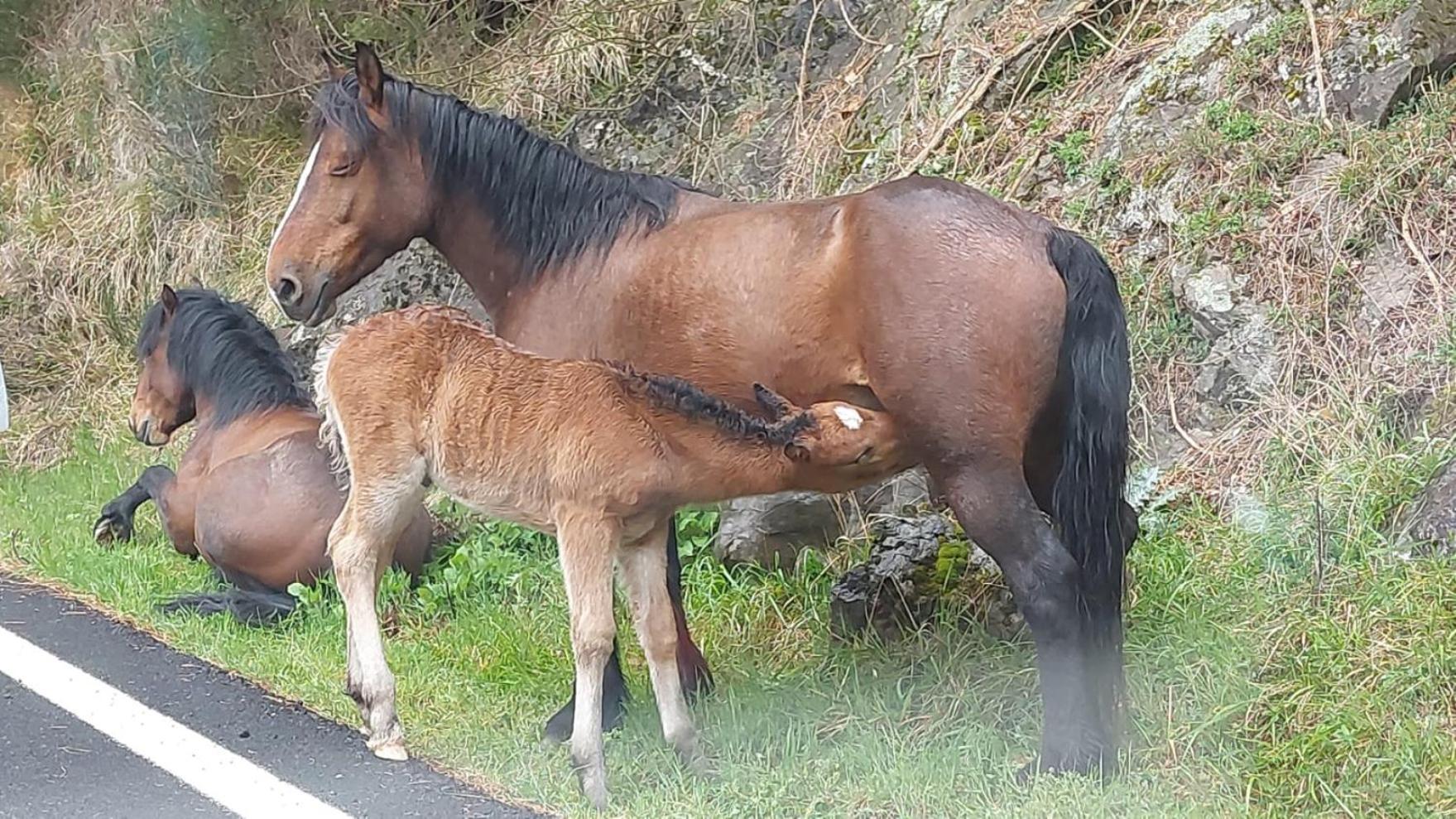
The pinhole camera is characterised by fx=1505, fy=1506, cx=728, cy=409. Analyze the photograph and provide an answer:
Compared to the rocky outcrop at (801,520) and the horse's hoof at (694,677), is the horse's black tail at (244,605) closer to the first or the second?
the rocky outcrop at (801,520)

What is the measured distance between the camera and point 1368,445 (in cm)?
556

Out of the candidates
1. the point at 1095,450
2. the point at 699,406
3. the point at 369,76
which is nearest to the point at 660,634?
the point at 699,406

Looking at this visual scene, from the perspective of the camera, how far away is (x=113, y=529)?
8.54 meters

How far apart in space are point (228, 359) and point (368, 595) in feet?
10.6

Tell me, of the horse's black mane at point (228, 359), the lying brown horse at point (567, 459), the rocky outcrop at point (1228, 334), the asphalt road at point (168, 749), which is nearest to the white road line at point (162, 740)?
the asphalt road at point (168, 749)

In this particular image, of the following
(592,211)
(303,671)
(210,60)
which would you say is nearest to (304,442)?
(303,671)

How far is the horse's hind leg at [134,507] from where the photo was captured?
804 cm

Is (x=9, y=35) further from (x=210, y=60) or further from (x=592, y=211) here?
(x=592, y=211)

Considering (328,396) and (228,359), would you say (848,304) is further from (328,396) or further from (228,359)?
(228,359)

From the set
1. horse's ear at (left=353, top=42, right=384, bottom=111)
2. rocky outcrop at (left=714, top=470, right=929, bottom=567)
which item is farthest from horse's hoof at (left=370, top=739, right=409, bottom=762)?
horse's ear at (left=353, top=42, right=384, bottom=111)

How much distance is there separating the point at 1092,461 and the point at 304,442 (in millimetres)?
4198

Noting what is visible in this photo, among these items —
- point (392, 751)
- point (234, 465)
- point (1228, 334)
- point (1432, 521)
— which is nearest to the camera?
point (1432, 521)

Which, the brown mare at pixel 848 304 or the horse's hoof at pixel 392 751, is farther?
the horse's hoof at pixel 392 751

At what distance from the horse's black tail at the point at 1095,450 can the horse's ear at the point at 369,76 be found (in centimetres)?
250
